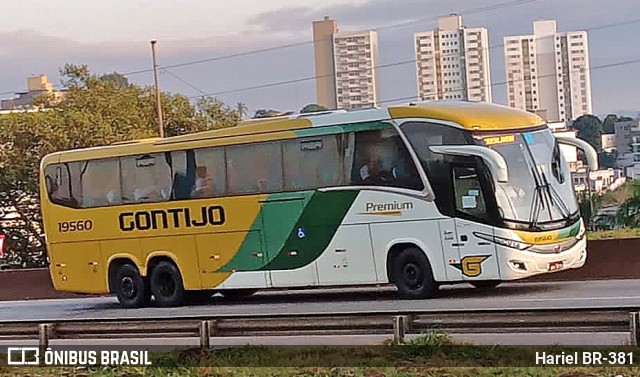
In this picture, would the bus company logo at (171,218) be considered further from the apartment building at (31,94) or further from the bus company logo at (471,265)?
the apartment building at (31,94)

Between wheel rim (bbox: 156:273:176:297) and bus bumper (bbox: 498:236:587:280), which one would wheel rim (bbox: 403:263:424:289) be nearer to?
bus bumper (bbox: 498:236:587:280)

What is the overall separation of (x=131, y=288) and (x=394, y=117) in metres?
6.90

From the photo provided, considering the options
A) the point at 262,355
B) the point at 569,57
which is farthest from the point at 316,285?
the point at 569,57

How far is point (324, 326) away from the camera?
40.4 ft

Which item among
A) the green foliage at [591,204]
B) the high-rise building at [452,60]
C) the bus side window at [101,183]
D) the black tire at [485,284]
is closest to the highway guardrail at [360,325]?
the black tire at [485,284]

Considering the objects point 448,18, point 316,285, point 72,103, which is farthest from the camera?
point 448,18

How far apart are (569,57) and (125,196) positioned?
5905 centimetres

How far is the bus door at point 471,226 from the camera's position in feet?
62.7

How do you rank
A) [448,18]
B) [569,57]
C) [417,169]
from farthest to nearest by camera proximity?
1. [569,57]
2. [448,18]
3. [417,169]

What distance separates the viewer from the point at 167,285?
2317 centimetres

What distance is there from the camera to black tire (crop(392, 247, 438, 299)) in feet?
64.8

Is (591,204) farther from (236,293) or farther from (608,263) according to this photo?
(236,293)

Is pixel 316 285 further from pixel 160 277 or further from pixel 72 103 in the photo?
pixel 72 103

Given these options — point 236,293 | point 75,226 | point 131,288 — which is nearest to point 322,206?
point 236,293
